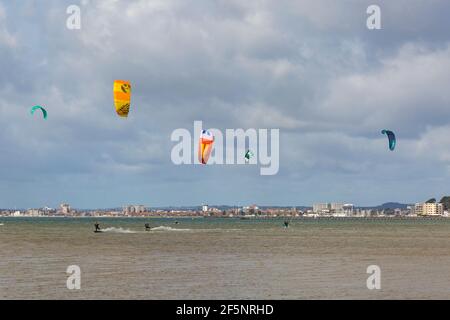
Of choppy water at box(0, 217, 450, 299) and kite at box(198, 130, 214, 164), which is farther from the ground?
kite at box(198, 130, 214, 164)

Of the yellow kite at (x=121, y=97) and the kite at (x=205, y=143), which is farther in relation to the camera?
the kite at (x=205, y=143)

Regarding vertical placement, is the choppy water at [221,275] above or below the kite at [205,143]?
below

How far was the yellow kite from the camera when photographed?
158 feet

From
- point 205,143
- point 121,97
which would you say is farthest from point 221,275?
point 205,143

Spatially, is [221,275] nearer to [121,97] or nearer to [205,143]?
[121,97]

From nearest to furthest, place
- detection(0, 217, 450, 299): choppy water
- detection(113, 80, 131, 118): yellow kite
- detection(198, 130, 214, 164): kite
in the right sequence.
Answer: detection(0, 217, 450, 299): choppy water < detection(113, 80, 131, 118): yellow kite < detection(198, 130, 214, 164): kite

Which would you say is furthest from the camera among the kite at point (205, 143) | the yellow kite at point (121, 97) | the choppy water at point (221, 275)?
the kite at point (205, 143)

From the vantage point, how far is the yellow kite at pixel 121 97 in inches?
1892

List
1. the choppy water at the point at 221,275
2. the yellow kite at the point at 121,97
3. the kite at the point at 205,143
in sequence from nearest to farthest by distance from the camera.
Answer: the choppy water at the point at 221,275 < the yellow kite at the point at 121,97 < the kite at the point at 205,143

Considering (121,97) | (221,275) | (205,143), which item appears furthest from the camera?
(205,143)

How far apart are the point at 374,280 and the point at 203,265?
37.3 ft

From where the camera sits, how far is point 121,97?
48156mm
